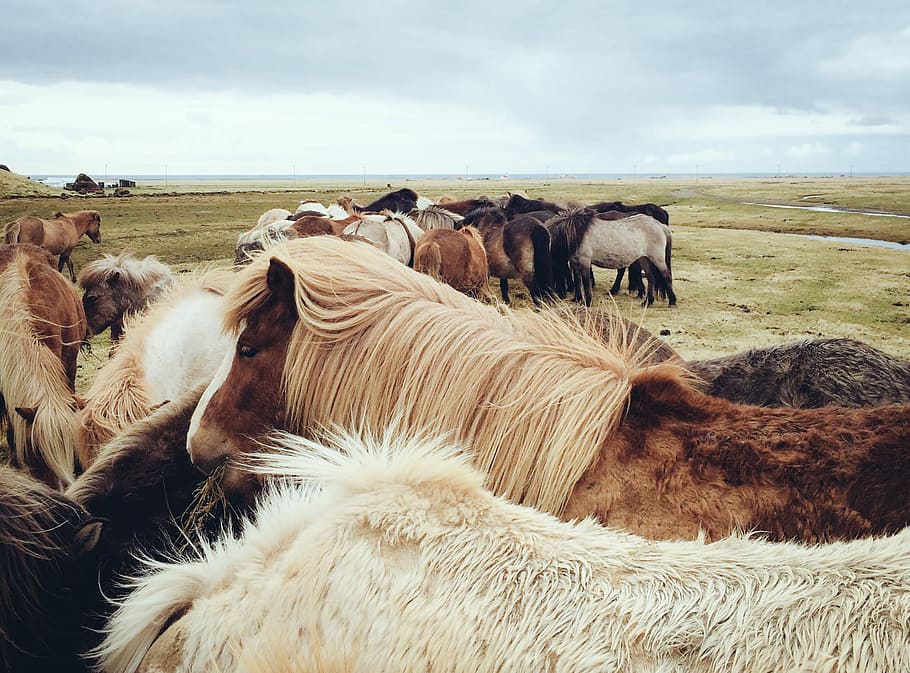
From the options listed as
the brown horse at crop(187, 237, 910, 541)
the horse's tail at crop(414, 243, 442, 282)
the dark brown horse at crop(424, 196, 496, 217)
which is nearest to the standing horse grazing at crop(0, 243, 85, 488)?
the brown horse at crop(187, 237, 910, 541)

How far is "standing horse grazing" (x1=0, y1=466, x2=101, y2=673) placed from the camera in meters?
1.67

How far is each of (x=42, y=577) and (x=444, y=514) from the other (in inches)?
52.3

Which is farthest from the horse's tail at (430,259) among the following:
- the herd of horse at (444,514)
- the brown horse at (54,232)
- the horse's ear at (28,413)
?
the brown horse at (54,232)

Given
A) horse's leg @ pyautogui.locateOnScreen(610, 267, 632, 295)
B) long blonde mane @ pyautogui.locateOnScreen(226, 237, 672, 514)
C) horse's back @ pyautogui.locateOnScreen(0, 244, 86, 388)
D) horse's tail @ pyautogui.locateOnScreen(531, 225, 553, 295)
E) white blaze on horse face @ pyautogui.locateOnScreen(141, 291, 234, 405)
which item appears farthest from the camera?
horse's leg @ pyautogui.locateOnScreen(610, 267, 632, 295)

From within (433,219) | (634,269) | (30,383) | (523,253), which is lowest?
(634,269)

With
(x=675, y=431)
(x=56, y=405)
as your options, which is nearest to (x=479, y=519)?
(x=675, y=431)

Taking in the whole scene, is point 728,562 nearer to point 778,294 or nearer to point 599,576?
point 599,576

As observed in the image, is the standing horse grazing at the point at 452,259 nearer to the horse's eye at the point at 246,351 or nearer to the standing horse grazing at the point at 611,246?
the standing horse grazing at the point at 611,246

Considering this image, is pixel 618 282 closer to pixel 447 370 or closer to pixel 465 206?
pixel 465 206

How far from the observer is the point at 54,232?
16969mm

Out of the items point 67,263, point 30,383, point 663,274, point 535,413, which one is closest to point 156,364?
point 30,383

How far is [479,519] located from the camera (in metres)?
1.29

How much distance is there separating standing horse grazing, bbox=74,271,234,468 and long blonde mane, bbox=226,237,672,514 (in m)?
1.69

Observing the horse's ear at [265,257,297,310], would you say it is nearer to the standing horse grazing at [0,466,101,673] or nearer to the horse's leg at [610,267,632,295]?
the standing horse grazing at [0,466,101,673]
